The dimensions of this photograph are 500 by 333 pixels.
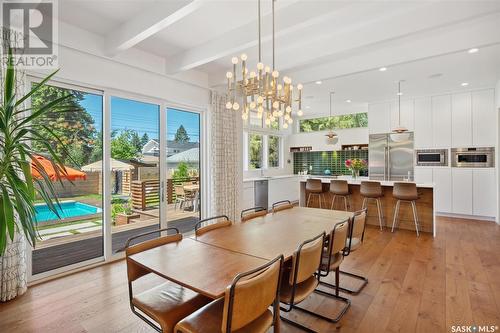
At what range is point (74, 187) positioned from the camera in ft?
10.9

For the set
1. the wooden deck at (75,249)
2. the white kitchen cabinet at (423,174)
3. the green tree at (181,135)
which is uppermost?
the green tree at (181,135)

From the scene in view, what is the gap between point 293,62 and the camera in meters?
3.80

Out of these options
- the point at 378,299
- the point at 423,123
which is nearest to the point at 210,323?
the point at 378,299

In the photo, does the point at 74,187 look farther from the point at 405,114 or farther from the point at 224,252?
the point at 405,114

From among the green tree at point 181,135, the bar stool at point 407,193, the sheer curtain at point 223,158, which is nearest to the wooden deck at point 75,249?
the sheer curtain at point 223,158

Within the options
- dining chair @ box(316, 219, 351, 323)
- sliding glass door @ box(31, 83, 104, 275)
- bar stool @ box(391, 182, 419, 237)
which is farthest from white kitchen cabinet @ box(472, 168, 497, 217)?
sliding glass door @ box(31, 83, 104, 275)

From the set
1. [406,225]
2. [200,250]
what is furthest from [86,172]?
[406,225]

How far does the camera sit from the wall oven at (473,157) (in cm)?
548

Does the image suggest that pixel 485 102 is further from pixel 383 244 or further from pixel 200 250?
pixel 200 250

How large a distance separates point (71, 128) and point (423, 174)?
7.13m

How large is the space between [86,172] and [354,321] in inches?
137

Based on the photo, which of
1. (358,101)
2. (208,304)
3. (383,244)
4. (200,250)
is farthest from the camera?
(358,101)

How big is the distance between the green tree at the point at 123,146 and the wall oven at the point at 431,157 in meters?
6.32

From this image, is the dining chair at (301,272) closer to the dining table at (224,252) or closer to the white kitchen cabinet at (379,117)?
the dining table at (224,252)
